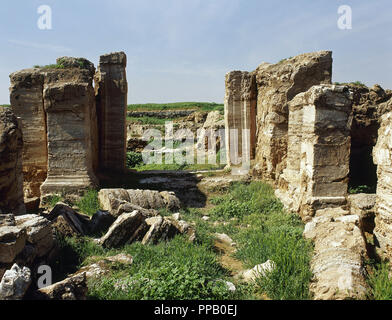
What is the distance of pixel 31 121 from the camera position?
832cm

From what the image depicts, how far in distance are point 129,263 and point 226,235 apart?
89.9 inches

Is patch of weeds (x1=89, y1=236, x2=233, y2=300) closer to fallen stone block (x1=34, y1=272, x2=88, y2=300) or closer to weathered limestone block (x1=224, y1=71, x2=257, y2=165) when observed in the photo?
fallen stone block (x1=34, y1=272, x2=88, y2=300)

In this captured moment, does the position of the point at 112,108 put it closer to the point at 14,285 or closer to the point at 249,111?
the point at 249,111

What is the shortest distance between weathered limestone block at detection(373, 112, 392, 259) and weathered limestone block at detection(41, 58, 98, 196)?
656 cm

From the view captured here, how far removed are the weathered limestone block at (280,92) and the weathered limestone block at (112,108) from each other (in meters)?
4.45

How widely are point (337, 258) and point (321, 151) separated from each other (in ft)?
9.16

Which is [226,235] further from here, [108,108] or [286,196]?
[108,108]

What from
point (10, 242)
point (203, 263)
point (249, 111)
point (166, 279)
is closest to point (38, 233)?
point (10, 242)

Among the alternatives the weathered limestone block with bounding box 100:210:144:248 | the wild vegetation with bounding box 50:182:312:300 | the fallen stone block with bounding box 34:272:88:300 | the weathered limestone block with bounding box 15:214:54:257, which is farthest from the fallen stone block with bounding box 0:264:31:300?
the weathered limestone block with bounding box 100:210:144:248

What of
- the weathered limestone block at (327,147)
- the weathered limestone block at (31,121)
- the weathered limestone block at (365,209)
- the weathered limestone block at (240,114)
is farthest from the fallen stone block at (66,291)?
the weathered limestone block at (240,114)

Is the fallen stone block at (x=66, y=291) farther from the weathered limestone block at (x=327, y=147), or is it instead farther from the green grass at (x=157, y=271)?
the weathered limestone block at (x=327, y=147)

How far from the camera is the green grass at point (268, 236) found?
142 inches

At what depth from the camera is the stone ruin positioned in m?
3.87

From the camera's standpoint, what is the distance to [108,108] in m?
9.72
